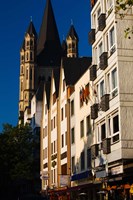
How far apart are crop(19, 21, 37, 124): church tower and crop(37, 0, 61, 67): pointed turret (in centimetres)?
716

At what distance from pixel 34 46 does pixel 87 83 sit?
327 ft

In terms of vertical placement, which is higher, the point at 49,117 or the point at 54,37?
the point at 54,37

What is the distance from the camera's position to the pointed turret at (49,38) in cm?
14225

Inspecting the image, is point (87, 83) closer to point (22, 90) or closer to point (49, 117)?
point (49, 117)

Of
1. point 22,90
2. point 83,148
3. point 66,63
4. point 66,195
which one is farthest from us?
point 22,90

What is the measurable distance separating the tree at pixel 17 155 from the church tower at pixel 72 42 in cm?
6864

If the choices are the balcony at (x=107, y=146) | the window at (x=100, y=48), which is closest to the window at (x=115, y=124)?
the balcony at (x=107, y=146)

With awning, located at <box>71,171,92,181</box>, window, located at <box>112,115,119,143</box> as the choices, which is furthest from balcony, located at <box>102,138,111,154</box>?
awning, located at <box>71,171,92,181</box>

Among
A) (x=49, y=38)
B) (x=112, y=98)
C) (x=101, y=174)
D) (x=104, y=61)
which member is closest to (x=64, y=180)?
(x=101, y=174)

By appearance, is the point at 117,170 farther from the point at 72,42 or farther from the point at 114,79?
the point at 72,42

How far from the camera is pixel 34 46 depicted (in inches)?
5335

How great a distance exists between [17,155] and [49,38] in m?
84.1

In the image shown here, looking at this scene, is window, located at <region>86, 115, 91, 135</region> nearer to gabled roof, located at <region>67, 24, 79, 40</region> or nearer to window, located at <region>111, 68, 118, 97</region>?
window, located at <region>111, 68, 118, 97</region>

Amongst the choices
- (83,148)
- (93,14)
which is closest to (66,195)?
(83,148)
